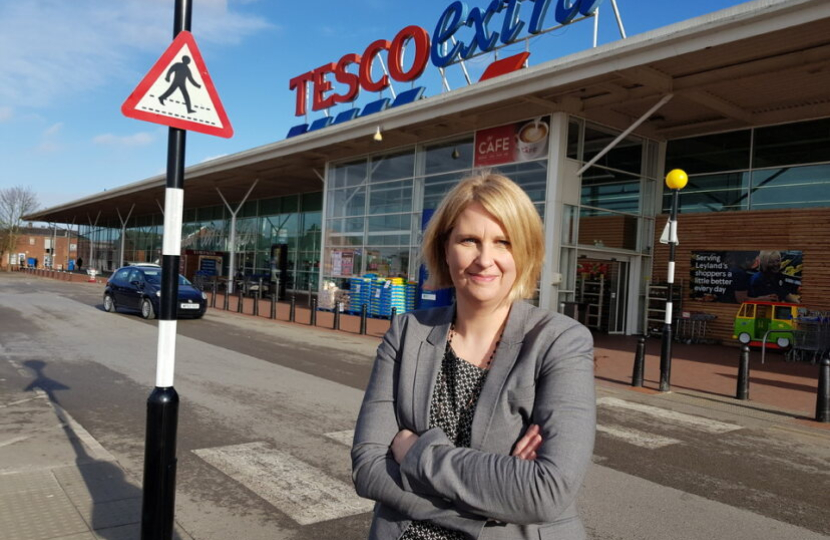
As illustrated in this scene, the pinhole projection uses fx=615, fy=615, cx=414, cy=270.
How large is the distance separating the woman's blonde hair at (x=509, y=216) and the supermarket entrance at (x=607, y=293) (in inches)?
685

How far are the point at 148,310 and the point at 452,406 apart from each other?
1750cm

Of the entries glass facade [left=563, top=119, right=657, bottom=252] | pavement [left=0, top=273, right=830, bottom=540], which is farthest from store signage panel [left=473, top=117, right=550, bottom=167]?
pavement [left=0, top=273, right=830, bottom=540]

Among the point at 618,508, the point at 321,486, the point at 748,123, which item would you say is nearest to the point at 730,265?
the point at 748,123

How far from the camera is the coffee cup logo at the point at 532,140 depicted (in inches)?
657

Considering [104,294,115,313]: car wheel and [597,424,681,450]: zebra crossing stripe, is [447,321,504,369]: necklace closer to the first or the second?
[597,424,681,450]: zebra crossing stripe

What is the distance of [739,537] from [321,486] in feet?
9.52

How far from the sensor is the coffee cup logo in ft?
54.7

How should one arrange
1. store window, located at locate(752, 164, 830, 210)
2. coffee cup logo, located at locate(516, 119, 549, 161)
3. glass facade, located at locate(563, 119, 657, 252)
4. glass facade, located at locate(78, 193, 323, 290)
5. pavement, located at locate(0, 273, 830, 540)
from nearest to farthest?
pavement, located at locate(0, 273, 830, 540) → store window, located at locate(752, 164, 830, 210) → coffee cup logo, located at locate(516, 119, 549, 161) → glass facade, located at locate(563, 119, 657, 252) → glass facade, located at locate(78, 193, 323, 290)

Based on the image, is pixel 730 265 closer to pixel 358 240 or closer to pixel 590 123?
pixel 590 123

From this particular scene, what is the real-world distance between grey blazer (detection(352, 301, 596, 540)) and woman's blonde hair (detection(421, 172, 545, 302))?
0.13m

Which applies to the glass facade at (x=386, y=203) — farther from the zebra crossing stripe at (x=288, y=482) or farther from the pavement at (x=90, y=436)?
the zebra crossing stripe at (x=288, y=482)

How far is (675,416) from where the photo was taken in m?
7.96

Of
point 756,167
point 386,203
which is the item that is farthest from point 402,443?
point 386,203

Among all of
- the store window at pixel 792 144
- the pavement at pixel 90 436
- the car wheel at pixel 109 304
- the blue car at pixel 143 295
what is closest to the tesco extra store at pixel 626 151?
the store window at pixel 792 144
